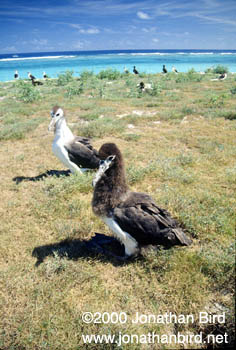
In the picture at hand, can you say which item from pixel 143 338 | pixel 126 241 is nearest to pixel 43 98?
pixel 126 241

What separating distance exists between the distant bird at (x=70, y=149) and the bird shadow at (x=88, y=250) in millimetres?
2205

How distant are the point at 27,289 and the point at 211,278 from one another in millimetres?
2335

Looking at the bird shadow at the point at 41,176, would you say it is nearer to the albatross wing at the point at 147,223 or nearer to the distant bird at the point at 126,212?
the distant bird at the point at 126,212

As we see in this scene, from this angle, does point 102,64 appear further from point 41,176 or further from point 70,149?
point 70,149

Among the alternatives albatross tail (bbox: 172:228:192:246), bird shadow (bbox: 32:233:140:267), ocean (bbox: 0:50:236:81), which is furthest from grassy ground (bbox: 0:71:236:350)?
ocean (bbox: 0:50:236:81)

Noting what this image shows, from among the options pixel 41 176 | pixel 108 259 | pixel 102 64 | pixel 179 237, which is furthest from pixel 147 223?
pixel 102 64

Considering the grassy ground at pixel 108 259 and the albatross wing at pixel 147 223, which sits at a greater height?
the albatross wing at pixel 147 223

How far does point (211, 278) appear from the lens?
9.06 ft

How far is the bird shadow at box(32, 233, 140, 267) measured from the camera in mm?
3271

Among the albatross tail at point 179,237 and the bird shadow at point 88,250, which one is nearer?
the albatross tail at point 179,237

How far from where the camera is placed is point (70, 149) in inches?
209

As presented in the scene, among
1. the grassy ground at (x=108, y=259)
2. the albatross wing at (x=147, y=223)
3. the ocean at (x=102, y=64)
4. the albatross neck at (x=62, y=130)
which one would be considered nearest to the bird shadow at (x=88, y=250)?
the grassy ground at (x=108, y=259)

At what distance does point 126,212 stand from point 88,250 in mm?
1007

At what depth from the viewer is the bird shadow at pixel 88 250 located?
327cm
